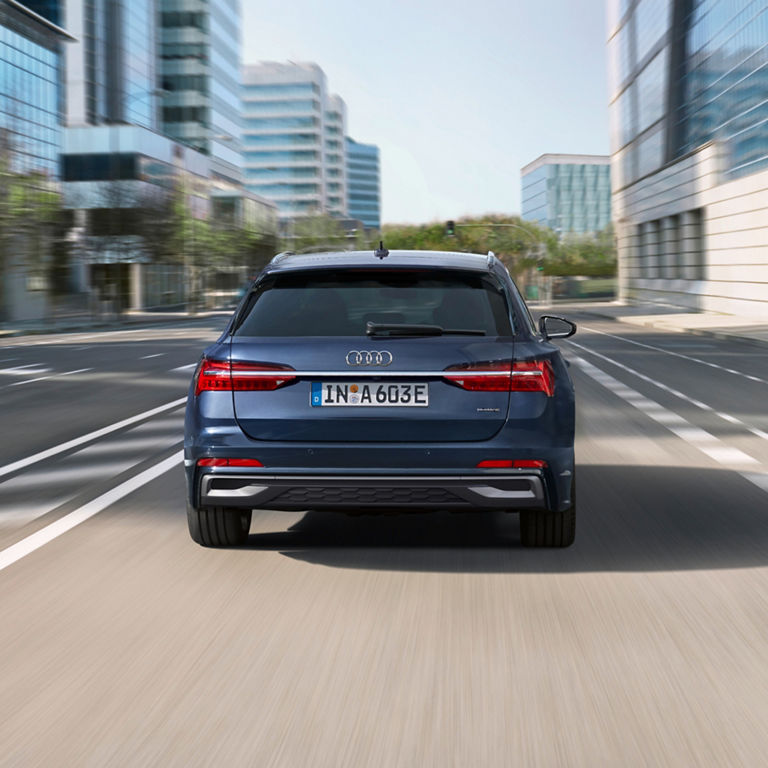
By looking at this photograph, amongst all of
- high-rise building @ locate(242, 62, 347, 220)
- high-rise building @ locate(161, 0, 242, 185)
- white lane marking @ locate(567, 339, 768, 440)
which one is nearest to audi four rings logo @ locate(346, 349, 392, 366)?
white lane marking @ locate(567, 339, 768, 440)

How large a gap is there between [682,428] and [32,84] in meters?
55.0

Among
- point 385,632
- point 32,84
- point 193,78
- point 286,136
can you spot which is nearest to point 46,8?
point 32,84

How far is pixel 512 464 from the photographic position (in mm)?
5453

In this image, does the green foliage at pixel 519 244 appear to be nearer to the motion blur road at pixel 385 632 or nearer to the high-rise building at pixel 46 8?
the high-rise building at pixel 46 8

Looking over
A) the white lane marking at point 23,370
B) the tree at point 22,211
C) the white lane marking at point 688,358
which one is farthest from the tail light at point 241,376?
the tree at point 22,211

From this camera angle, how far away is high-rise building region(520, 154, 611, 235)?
552ft

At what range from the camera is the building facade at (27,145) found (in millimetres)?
43812

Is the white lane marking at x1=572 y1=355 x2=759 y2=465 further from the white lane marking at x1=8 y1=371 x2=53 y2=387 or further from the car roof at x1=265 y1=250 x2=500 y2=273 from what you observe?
the white lane marking at x1=8 y1=371 x2=53 y2=387

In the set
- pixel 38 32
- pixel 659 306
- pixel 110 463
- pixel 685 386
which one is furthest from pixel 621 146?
pixel 110 463

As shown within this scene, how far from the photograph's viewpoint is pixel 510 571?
5539mm

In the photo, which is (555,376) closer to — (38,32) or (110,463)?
(110,463)

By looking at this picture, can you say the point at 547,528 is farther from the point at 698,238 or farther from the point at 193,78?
the point at 193,78

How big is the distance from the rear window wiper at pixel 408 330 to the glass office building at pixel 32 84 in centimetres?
5085

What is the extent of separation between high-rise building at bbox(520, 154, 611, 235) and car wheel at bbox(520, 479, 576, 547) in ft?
534
